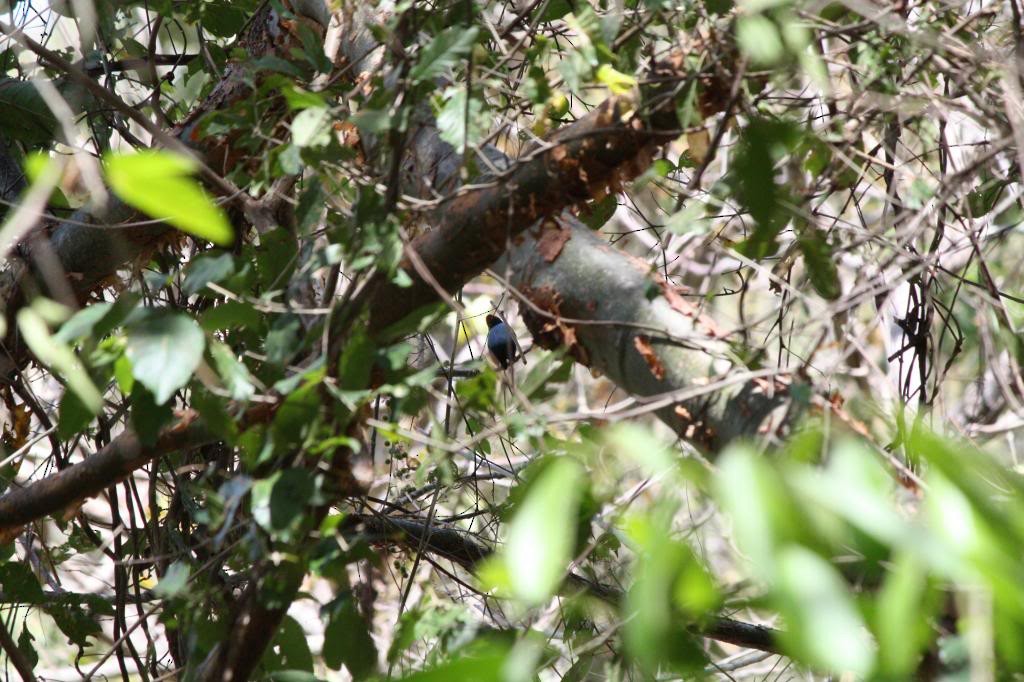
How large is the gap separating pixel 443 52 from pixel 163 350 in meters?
0.42

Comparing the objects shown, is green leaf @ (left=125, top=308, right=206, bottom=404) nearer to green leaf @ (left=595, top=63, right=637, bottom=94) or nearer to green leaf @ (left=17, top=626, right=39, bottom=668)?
green leaf @ (left=595, top=63, right=637, bottom=94)

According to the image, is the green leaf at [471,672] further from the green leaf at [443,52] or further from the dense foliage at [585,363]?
the green leaf at [443,52]

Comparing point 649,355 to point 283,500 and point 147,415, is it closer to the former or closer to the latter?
point 283,500

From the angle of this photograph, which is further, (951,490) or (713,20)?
(713,20)

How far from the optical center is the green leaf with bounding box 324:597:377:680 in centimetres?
110

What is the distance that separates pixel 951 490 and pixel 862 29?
2.40 ft

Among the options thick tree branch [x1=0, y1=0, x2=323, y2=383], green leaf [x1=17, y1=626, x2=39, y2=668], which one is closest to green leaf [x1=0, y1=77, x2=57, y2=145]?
thick tree branch [x1=0, y1=0, x2=323, y2=383]

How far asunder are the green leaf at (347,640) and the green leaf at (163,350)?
0.34 m

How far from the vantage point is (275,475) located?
95cm

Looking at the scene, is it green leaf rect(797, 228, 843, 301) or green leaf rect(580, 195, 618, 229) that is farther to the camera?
green leaf rect(580, 195, 618, 229)

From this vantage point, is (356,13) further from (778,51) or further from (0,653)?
(0,653)

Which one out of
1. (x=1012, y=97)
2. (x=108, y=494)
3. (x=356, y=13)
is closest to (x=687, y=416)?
(x=1012, y=97)

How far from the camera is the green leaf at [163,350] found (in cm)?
89

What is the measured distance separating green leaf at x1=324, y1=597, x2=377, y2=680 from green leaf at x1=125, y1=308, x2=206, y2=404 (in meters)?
0.34
